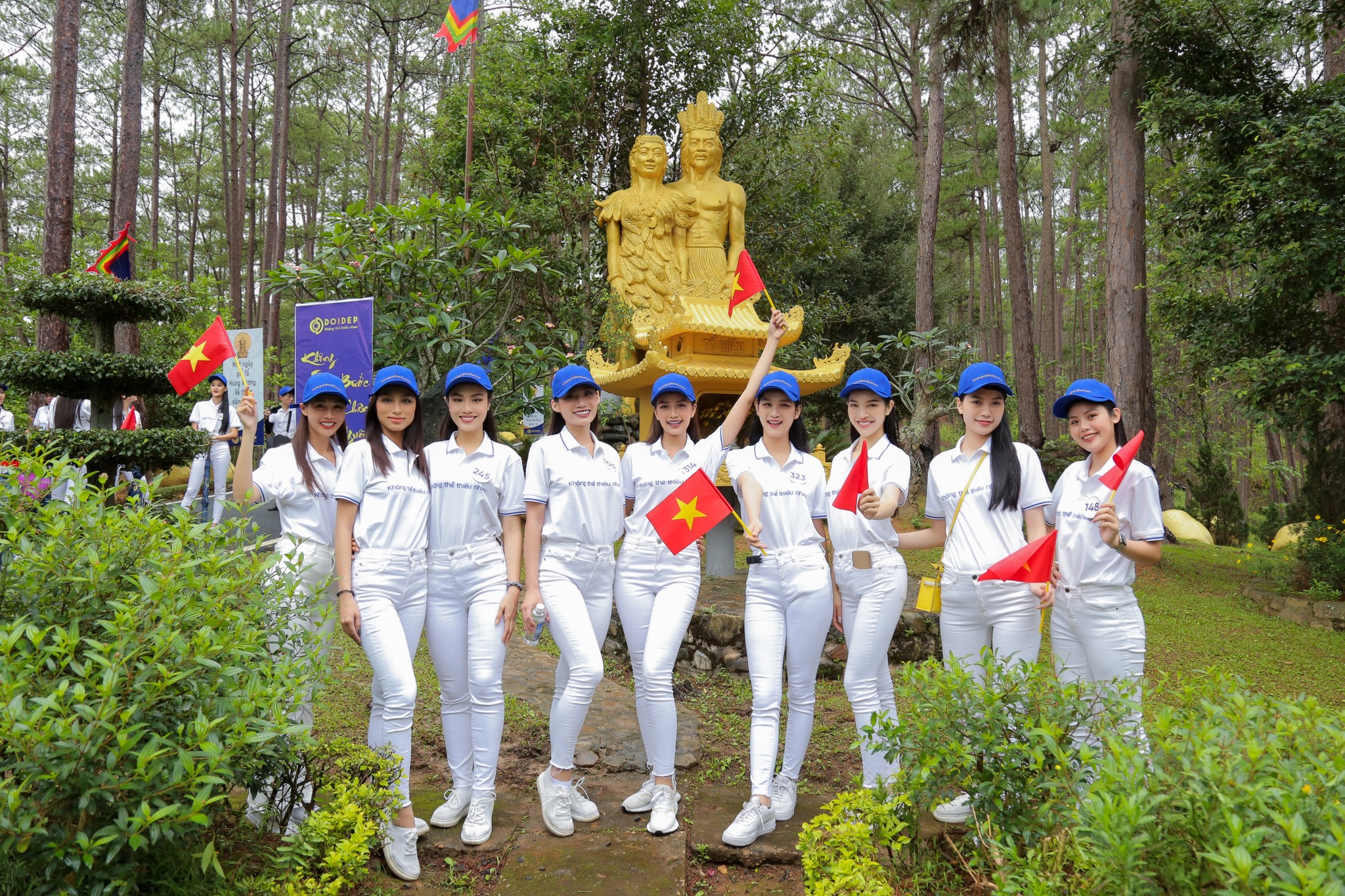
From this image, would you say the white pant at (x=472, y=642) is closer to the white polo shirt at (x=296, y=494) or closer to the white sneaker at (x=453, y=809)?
the white sneaker at (x=453, y=809)

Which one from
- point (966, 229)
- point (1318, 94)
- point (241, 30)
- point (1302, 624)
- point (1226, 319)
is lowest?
point (1302, 624)

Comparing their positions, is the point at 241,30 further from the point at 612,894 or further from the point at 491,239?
the point at 612,894

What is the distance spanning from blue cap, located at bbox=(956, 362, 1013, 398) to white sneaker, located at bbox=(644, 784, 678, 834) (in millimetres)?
1919

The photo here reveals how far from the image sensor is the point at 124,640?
212 cm

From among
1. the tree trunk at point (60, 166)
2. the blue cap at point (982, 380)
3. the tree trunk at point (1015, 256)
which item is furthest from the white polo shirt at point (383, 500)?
the tree trunk at point (1015, 256)

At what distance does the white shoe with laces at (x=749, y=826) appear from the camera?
3.20 meters

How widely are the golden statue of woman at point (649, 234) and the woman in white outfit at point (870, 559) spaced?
24.5 ft

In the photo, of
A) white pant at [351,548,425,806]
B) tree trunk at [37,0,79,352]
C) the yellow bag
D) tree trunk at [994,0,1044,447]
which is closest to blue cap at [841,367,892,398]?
the yellow bag

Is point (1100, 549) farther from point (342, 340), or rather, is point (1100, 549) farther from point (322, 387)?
point (342, 340)

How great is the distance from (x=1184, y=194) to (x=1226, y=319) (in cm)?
134

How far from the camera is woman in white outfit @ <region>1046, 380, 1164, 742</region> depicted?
305 cm

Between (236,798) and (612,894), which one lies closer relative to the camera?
(612,894)

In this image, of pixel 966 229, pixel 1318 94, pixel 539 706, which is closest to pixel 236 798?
pixel 539 706

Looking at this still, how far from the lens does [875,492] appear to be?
3273 mm
